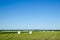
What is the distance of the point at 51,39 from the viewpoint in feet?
127

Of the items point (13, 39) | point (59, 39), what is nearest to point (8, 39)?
point (13, 39)

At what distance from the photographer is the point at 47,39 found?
38.9 meters

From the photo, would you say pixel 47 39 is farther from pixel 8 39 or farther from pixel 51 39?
pixel 8 39

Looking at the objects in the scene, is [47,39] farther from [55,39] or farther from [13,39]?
[13,39]

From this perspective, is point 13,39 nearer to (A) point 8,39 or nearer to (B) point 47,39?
(A) point 8,39

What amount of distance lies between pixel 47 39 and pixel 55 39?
6.63 ft

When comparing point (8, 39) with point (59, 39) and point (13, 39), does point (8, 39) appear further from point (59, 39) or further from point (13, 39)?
point (59, 39)

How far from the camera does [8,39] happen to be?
39.3 meters

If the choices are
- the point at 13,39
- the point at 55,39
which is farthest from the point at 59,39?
the point at 13,39

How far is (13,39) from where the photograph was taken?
39.0m

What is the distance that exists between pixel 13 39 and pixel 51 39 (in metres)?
9.65

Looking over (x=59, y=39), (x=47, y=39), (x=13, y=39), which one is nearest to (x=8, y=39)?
(x=13, y=39)

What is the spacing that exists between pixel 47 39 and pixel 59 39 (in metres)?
3.04

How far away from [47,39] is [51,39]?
1006 millimetres
